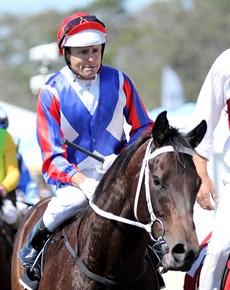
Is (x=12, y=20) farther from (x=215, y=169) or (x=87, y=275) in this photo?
(x=87, y=275)

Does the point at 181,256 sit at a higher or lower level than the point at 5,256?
higher

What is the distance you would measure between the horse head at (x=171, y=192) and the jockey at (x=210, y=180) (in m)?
0.41

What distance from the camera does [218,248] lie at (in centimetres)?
654

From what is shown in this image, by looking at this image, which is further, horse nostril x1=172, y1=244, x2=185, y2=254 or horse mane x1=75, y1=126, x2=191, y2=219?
horse mane x1=75, y1=126, x2=191, y2=219

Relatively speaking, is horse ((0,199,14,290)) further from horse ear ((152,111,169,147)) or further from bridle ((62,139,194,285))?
horse ear ((152,111,169,147))

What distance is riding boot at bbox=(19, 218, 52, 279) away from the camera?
24.2ft

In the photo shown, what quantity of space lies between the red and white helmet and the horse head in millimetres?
1202

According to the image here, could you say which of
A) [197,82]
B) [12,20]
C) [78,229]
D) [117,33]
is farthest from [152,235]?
[12,20]

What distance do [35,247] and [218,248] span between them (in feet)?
5.35

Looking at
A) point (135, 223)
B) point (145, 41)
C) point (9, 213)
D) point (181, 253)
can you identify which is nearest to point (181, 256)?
point (181, 253)

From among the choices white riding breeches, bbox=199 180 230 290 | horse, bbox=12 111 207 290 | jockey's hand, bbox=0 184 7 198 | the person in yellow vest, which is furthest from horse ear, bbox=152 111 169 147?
the person in yellow vest

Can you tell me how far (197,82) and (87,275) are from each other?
172 ft

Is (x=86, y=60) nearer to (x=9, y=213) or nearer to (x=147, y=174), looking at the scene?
(x=147, y=174)

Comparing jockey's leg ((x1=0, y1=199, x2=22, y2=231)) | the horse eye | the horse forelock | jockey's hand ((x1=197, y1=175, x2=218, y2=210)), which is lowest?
jockey's leg ((x1=0, y1=199, x2=22, y2=231))
